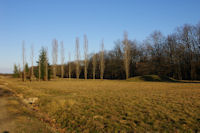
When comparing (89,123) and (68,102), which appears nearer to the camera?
(89,123)

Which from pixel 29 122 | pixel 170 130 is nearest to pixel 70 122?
pixel 29 122

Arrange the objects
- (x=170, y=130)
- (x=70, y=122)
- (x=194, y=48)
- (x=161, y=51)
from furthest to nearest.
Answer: (x=161, y=51), (x=194, y=48), (x=70, y=122), (x=170, y=130)

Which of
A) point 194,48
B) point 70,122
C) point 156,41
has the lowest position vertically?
point 70,122

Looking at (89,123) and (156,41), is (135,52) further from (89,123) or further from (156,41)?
(89,123)

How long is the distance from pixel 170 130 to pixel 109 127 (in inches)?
97.6

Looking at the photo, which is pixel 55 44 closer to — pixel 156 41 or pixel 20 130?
pixel 156 41

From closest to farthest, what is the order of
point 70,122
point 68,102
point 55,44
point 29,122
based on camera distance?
point 29,122 → point 70,122 → point 68,102 → point 55,44

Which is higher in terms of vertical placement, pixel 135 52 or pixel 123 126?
pixel 135 52

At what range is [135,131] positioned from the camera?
233 inches

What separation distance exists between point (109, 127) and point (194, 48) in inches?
1852

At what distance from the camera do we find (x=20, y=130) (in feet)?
19.4

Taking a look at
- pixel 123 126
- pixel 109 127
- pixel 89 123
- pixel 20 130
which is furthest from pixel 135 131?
pixel 20 130

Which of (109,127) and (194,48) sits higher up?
(194,48)

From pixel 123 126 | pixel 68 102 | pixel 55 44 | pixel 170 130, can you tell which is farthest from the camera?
pixel 55 44
